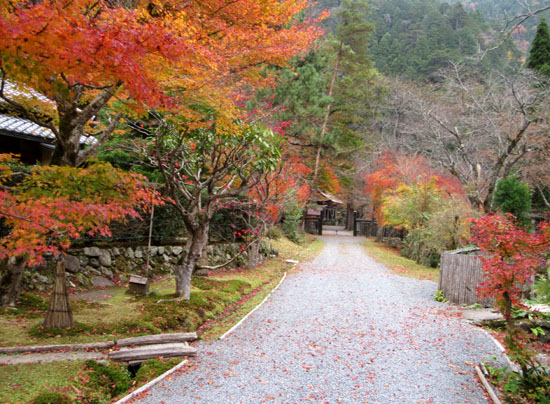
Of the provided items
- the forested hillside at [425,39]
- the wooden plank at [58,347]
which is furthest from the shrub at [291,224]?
the forested hillside at [425,39]

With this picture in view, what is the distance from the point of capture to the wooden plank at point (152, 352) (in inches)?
192

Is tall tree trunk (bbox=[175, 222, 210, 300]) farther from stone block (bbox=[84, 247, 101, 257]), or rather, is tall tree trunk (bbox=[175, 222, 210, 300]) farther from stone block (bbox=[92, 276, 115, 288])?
stone block (bbox=[84, 247, 101, 257])

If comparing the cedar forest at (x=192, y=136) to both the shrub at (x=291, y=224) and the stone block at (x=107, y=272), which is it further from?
the stone block at (x=107, y=272)

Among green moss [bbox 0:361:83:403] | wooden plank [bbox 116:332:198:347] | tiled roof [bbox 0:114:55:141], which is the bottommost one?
green moss [bbox 0:361:83:403]

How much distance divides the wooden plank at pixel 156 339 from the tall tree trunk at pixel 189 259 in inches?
72.0

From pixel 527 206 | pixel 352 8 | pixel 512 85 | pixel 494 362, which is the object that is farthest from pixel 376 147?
pixel 494 362

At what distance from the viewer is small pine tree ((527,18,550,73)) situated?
20766mm

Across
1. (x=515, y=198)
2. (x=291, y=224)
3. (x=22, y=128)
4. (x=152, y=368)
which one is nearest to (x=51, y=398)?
(x=152, y=368)

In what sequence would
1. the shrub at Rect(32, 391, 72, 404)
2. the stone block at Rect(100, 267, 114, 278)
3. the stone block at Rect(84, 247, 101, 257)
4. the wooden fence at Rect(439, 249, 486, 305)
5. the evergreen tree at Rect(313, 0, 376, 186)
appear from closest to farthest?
the shrub at Rect(32, 391, 72, 404) → the stone block at Rect(84, 247, 101, 257) → the stone block at Rect(100, 267, 114, 278) → the wooden fence at Rect(439, 249, 486, 305) → the evergreen tree at Rect(313, 0, 376, 186)

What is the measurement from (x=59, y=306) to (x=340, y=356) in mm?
4276

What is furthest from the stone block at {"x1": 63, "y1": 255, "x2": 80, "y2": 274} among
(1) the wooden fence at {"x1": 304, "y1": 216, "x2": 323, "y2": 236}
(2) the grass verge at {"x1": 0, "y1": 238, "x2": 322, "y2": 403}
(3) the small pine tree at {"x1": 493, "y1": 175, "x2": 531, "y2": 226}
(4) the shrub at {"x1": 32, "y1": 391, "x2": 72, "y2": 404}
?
(1) the wooden fence at {"x1": 304, "y1": 216, "x2": 323, "y2": 236}

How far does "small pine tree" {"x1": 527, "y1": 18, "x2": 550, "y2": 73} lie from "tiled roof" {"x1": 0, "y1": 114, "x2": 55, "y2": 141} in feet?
78.3

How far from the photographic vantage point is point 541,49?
21.0 metres

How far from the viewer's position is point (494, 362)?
5.59 m
